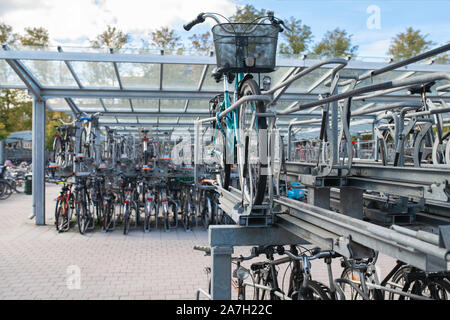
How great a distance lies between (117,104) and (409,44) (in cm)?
2136

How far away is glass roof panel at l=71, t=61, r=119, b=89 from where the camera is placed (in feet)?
26.9

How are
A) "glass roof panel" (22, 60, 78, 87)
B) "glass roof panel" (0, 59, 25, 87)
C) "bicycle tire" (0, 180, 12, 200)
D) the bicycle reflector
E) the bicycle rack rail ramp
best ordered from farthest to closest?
"bicycle tire" (0, 180, 12, 200)
"glass roof panel" (0, 59, 25, 87)
"glass roof panel" (22, 60, 78, 87)
the bicycle reflector
the bicycle rack rail ramp

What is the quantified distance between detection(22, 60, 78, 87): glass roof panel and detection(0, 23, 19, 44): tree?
26.2m

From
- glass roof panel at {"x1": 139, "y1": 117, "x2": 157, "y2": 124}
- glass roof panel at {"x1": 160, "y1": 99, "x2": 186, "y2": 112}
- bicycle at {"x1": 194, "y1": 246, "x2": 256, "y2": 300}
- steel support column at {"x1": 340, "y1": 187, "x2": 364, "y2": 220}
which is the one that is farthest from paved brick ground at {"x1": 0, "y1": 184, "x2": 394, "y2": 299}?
glass roof panel at {"x1": 139, "y1": 117, "x2": 157, "y2": 124}

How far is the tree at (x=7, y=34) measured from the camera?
30.7 m

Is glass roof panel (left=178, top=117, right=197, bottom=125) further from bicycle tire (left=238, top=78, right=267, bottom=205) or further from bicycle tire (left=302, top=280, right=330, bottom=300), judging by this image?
bicycle tire (left=302, top=280, right=330, bottom=300)

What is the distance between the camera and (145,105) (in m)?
11.1

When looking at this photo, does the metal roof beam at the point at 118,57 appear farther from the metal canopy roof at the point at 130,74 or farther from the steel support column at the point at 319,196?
the steel support column at the point at 319,196

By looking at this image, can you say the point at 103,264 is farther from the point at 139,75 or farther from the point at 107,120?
the point at 107,120

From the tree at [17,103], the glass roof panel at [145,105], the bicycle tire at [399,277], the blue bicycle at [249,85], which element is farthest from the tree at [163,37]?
the bicycle tire at [399,277]

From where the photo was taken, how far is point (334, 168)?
3.21 m

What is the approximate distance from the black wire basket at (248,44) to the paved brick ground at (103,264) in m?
2.86

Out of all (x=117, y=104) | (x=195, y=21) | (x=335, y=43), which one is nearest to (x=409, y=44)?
(x=335, y=43)
